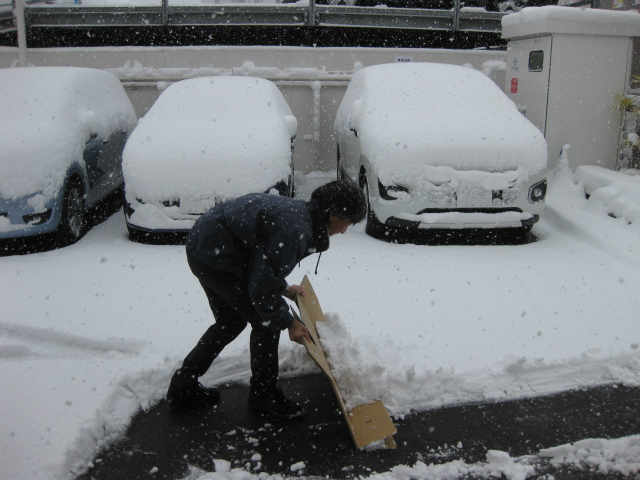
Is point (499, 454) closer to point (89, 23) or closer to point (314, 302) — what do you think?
point (314, 302)

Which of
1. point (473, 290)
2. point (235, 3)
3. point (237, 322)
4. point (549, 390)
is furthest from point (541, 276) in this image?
point (235, 3)

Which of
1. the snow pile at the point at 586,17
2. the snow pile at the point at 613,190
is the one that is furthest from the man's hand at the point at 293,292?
the snow pile at the point at 586,17

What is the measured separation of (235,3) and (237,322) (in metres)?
9.53

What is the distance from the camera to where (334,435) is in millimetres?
3059

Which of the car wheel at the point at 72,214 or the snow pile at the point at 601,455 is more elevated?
the car wheel at the point at 72,214

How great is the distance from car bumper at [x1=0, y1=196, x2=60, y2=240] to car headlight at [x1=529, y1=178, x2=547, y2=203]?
4.34m

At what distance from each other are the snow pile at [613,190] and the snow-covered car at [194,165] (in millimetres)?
3175

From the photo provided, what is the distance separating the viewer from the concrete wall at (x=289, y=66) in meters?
9.54

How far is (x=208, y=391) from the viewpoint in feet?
11.0

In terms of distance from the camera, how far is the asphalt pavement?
2.82m

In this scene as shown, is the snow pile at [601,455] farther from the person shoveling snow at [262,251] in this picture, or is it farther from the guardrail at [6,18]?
the guardrail at [6,18]

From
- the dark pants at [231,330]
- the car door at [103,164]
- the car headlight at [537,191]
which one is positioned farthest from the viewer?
the car door at [103,164]

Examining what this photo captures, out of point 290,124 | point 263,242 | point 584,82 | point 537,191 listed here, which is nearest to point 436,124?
point 537,191

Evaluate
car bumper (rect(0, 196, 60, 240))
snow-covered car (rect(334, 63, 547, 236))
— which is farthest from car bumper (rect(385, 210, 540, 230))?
car bumper (rect(0, 196, 60, 240))
